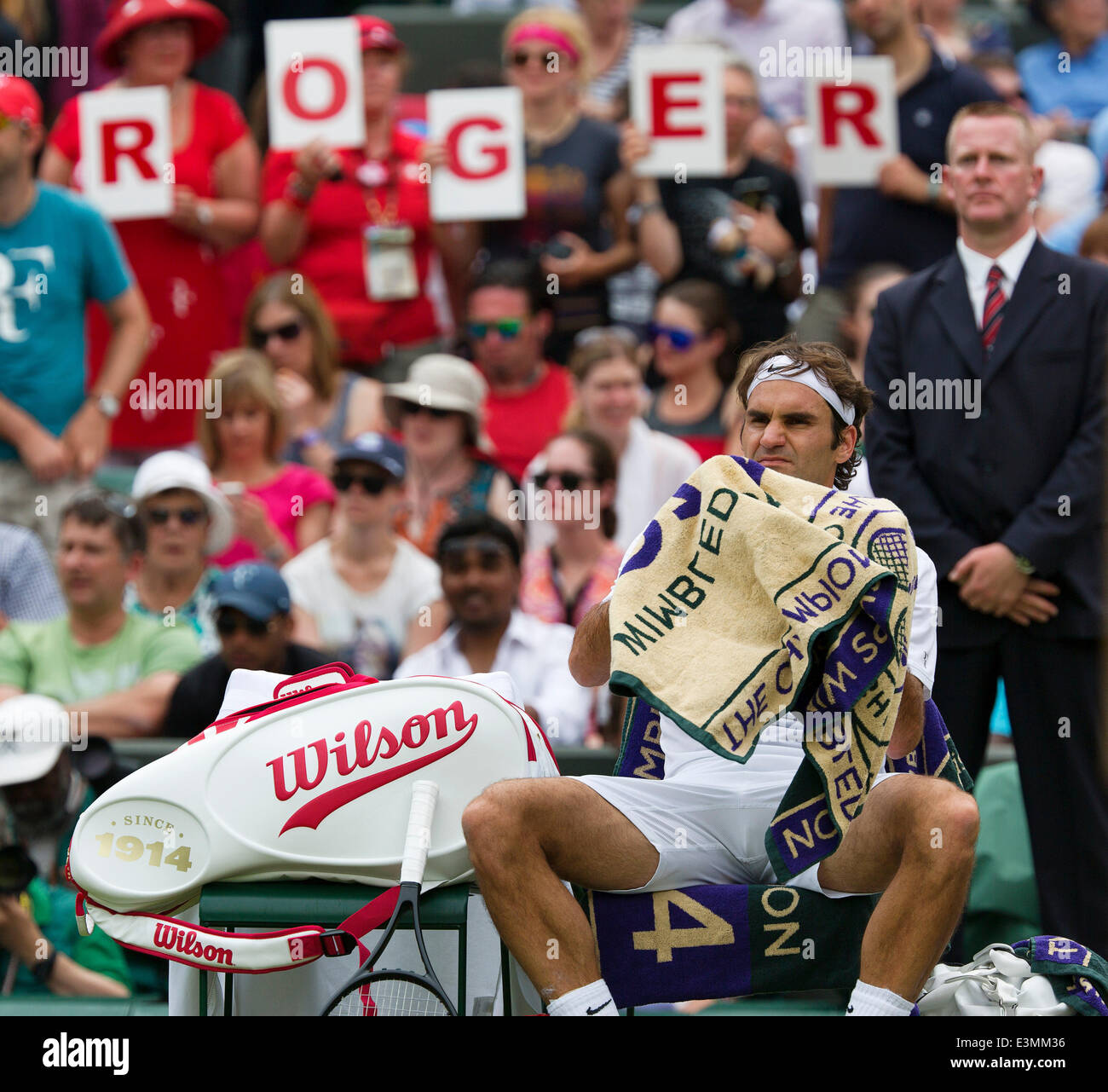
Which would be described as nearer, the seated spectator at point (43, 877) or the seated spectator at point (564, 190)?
the seated spectator at point (43, 877)

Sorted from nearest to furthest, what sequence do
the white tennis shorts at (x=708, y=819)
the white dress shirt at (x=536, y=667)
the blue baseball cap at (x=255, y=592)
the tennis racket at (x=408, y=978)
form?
the tennis racket at (x=408, y=978), the white tennis shorts at (x=708, y=819), the blue baseball cap at (x=255, y=592), the white dress shirt at (x=536, y=667)

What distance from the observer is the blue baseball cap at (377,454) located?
6.39 meters

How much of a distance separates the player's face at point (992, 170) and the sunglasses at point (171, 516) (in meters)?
2.78

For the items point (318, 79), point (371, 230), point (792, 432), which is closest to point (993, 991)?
point (792, 432)

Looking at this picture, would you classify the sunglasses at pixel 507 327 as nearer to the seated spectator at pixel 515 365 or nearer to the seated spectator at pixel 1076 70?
the seated spectator at pixel 515 365

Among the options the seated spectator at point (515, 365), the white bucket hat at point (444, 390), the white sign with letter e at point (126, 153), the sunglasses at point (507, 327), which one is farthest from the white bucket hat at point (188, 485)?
the sunglasses at point (507, 327)

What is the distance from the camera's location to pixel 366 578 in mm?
6387

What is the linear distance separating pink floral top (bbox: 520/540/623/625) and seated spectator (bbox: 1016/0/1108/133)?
4.00 metres

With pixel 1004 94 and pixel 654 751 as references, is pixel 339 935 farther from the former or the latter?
pixel 1004 94

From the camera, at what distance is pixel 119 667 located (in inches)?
232

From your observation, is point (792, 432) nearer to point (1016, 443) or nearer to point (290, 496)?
point (1016, 443)

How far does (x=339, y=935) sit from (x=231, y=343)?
4.76 meters

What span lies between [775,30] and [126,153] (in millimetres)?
3309
